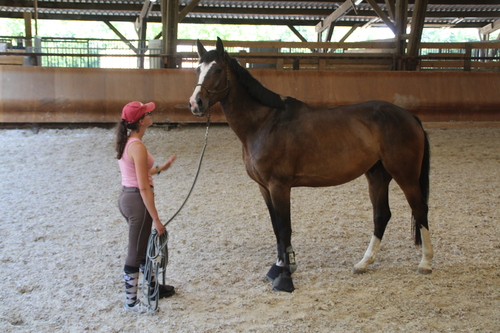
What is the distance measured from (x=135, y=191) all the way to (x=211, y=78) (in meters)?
1.01

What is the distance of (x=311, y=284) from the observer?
356 cm

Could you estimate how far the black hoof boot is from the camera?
3.43m

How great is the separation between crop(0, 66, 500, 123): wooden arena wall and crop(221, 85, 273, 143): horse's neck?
6332mm

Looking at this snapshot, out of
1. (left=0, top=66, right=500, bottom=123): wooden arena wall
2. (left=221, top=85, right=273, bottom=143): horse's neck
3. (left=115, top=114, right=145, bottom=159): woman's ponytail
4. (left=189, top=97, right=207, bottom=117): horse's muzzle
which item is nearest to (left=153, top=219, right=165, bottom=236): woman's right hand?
(left=115, top=114, right=145, bottom=159): woman's ponytail

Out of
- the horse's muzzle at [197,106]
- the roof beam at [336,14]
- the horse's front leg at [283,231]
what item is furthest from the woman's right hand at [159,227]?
the roof beam at [336,14]

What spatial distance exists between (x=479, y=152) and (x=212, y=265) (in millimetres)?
6105

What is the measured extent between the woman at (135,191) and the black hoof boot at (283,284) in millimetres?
938

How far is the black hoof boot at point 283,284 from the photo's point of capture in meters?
3.43

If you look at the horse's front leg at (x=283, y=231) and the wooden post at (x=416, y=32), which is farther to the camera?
the wooden post at (x=416, y=32)

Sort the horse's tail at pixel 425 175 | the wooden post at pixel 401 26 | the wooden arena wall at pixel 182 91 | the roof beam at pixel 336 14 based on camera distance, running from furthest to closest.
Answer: the roof beam at pixel 336 14 < the wooden post at pixel 401 26 < the wooden arena wall at pixel 182 91 < the horse's tail at pixel 425 175

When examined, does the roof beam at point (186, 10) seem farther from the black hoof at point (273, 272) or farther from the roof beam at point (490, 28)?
the roof beam at point (490, 28)

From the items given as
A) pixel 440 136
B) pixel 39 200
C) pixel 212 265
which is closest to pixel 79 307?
pixel 212 265

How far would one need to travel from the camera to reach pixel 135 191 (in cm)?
303

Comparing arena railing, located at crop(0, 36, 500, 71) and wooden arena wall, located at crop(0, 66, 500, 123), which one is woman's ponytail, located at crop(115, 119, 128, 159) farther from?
arena railing, located at crop(0, 36, 500, 71)
